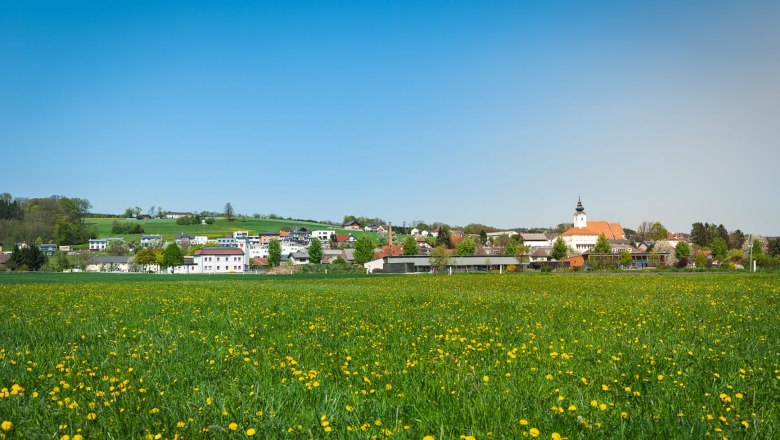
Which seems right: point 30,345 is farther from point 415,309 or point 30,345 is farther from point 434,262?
point 434,262

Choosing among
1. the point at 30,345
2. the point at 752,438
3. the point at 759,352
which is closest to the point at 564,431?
the point at 752,438

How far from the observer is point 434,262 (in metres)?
104

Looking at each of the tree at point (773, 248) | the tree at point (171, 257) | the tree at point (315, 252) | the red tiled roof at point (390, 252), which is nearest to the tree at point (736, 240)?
the tree at point (773, 248)

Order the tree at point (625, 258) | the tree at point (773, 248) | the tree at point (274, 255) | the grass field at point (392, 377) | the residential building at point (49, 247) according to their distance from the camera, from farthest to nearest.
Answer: the residential building at point (49, 247)
the tree at point (274, 255)
the tree at point (773, 248)
the tree at point (625, 258)
the grass field at point (392, 377)

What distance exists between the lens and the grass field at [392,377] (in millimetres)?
5105

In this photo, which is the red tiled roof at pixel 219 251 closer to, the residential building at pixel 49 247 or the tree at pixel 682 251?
the residential building at pixel 49 247

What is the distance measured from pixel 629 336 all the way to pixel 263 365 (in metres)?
7.43

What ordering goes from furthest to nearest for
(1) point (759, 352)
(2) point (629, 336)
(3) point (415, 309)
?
(3) point (415, 309) < (2) point (629, 336) < (1) point (759, 352)

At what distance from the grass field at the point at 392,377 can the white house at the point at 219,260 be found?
15349 cm

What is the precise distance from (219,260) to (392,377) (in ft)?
536

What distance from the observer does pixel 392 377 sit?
286 inches

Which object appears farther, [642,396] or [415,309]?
[415,309]

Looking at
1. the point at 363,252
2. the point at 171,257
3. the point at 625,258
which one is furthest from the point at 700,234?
the point at 171,257

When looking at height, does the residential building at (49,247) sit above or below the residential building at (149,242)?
below
